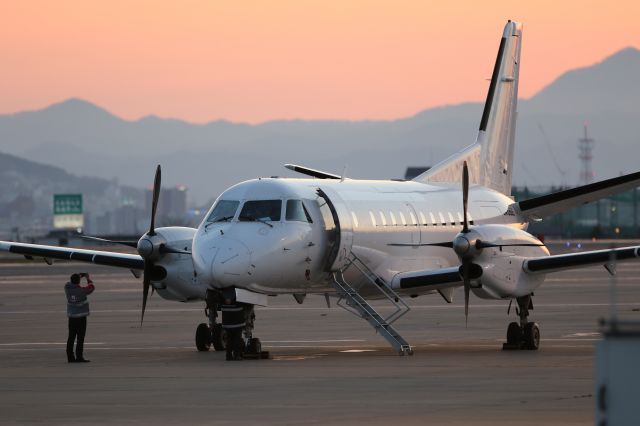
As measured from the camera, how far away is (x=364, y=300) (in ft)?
84.3

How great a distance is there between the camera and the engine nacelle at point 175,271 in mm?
26781

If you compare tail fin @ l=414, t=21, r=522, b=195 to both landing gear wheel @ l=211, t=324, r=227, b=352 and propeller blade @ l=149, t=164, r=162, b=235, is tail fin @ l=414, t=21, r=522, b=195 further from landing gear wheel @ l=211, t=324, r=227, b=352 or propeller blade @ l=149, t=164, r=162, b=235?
landing gear wheel @ l=211, t=324, r=227, b=352

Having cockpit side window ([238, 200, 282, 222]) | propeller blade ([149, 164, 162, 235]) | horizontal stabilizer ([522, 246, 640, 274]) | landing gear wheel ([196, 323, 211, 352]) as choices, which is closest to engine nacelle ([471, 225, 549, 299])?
horizontal stabilizer ([522, 246, 640, 274])

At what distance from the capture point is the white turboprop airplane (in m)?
23.7

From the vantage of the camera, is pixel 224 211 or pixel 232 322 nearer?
pixel 232 322

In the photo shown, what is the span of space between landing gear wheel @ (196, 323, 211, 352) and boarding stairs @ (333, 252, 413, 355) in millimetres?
2517

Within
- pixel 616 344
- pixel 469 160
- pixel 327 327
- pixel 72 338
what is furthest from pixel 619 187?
pixel 616 344

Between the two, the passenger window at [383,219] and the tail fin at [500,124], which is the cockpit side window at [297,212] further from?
the tail fin at [500,124]

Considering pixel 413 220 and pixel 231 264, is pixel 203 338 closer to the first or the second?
pixel 231 264

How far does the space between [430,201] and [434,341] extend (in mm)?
3129

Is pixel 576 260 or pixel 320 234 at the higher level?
pixel 320 234

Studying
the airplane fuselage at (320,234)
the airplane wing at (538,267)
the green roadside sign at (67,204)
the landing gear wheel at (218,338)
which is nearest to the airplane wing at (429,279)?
the airplane wing at (538,267)

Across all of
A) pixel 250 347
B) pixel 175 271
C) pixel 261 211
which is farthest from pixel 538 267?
pixel 175 271

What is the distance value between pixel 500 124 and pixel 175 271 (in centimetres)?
1040
